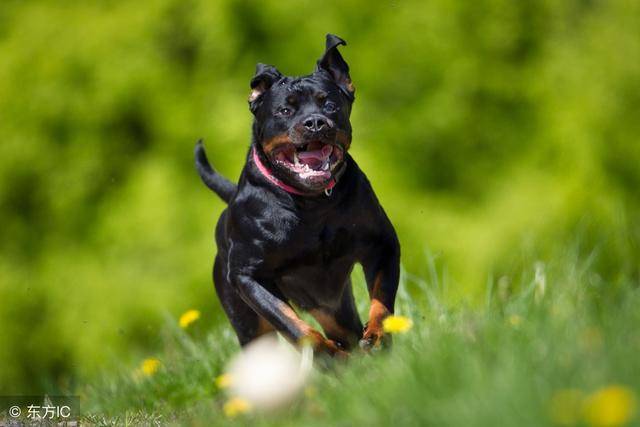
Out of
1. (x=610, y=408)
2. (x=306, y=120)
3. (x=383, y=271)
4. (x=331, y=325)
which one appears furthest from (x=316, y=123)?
(x=610, y=408)

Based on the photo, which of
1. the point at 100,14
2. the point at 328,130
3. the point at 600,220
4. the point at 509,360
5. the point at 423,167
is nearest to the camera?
the point at 509,360

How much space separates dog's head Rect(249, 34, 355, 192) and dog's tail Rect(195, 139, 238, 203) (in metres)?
0.60

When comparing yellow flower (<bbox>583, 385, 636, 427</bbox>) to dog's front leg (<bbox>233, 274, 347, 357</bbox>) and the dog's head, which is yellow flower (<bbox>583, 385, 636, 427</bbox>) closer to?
dog's front leg (<bbox>233, 274, 347, 357</bbox>)

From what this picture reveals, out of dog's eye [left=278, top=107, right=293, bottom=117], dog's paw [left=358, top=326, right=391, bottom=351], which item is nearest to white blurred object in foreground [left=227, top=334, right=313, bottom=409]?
dog's paw [left=358, top=326, right=391, bottom=351]

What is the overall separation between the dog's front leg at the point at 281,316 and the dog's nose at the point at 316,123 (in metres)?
0.57

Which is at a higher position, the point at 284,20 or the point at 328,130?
the point at 284,20

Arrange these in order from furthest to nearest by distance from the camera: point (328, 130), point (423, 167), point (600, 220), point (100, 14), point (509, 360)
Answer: point (100, 14) → point (423, 167) → point (600, 220) → point (328, 130) → point (509, 360)

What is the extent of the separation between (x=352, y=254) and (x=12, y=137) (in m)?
4.01

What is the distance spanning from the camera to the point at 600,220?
602cm

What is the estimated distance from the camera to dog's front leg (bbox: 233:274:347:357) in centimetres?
318

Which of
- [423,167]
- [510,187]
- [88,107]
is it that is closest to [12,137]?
[88,107]

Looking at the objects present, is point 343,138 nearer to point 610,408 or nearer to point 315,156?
point 315,156

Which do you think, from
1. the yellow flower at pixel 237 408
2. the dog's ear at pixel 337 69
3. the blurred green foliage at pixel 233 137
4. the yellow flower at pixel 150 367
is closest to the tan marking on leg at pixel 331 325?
the dog's ear at pixel 337 69

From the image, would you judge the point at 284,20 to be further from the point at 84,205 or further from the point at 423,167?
the point at 84,205
